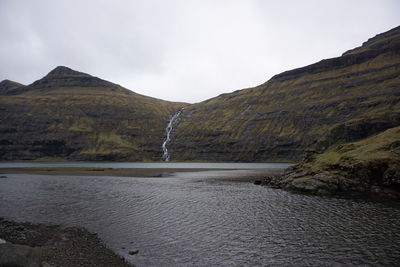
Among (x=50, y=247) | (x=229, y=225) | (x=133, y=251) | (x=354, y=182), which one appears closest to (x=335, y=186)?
(x=354, y=182)

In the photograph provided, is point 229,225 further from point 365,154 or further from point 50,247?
point 365,154

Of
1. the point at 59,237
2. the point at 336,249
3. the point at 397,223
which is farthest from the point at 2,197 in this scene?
the point at 397,223

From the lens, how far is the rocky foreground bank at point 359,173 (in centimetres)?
3962

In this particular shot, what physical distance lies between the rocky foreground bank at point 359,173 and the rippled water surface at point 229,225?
5.17 m

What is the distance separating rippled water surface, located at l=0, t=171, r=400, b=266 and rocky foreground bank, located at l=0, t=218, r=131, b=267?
1.44 metres

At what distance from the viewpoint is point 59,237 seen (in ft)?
73.8

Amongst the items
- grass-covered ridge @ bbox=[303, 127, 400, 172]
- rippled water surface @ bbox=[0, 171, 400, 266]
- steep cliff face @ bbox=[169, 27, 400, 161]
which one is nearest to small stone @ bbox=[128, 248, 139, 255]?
rippled water surface @ bbox=[0, 171, 400, 266]

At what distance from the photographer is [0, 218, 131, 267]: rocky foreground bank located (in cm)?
1525

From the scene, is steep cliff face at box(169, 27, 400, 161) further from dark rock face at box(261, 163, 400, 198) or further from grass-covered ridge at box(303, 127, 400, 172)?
dark rock face at box(261, 163, 400, 198)

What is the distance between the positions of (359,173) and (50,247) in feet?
140

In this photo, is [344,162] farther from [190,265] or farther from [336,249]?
[190,265]

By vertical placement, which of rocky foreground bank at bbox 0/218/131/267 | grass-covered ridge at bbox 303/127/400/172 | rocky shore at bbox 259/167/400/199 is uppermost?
grass-covered ridge at bbox 303/127/400/172

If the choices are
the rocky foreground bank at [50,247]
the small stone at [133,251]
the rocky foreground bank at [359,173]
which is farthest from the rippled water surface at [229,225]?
the rocky foreground bank at [359,173]

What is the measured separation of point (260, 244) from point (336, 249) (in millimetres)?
5433
